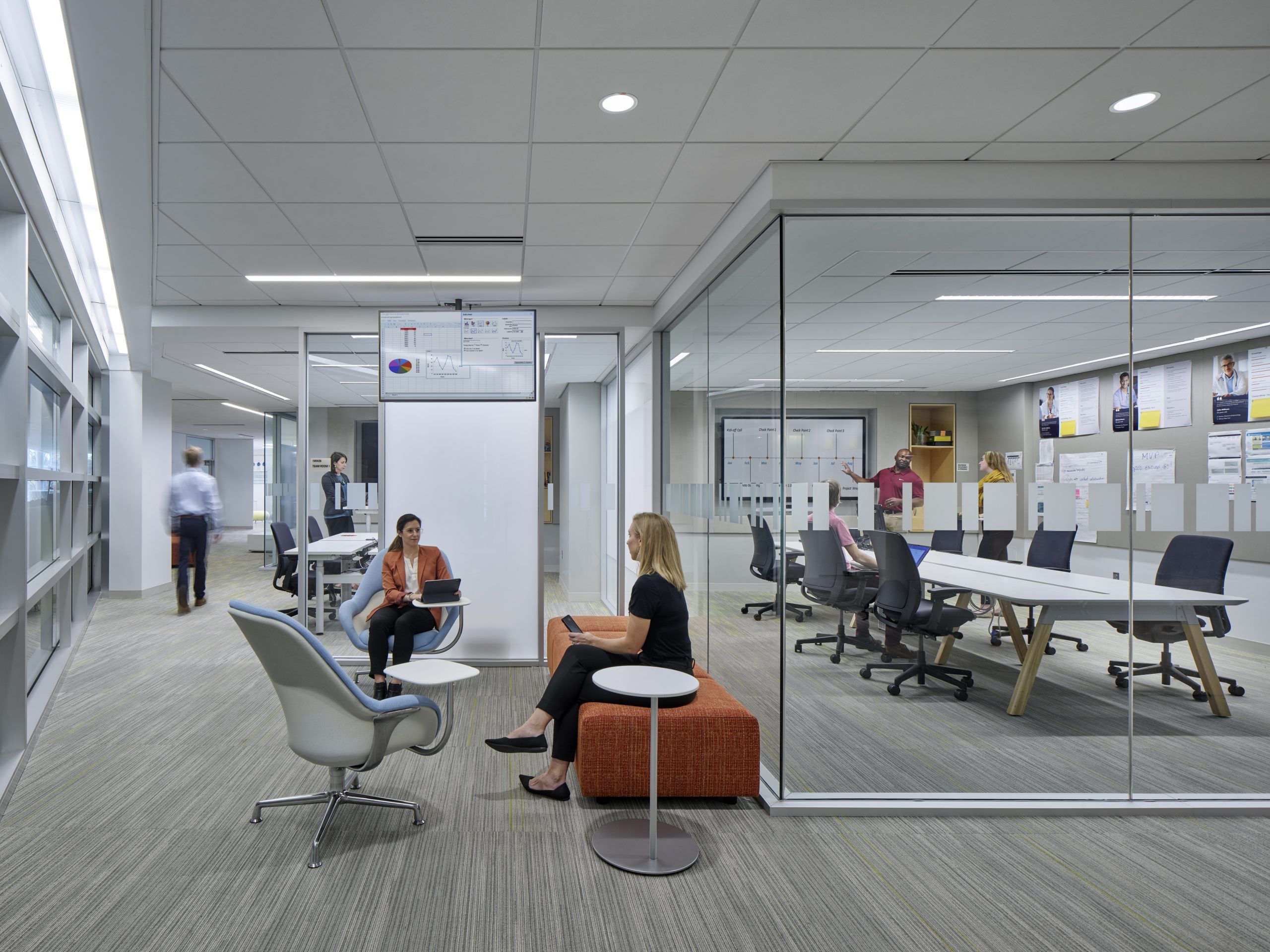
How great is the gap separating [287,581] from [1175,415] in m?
7.41

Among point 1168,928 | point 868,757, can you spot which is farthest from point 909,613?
point 1168,928

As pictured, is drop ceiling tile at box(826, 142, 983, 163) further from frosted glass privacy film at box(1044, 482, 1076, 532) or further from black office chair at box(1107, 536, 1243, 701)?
black office chair at box(1107, 536, 1243, 701)

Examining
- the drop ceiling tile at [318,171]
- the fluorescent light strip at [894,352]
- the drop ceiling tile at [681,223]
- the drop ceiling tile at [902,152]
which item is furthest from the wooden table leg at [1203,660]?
the drop ceiling tile at [318,171]

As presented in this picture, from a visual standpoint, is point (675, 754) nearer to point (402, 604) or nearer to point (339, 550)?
point (402, 604)

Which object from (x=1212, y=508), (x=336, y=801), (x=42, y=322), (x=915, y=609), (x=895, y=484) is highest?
(x=42, y=322)

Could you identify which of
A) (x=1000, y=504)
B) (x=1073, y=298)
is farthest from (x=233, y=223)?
(x=1073, y=298)

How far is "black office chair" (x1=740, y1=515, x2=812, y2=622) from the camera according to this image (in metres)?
3.51

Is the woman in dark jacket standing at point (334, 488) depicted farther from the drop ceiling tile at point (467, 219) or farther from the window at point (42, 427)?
the drop ceiling tile at point (467, 219)

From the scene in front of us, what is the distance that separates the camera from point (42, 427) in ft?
16.5

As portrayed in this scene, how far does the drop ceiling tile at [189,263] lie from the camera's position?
454 cm

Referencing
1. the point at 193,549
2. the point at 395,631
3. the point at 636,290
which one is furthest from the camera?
the point at 193,549

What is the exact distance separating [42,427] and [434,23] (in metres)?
4.46

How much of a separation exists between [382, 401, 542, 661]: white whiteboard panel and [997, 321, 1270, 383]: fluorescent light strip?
11.6 feet

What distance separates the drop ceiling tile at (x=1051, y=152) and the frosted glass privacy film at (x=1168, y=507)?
→ 1.49 metres
